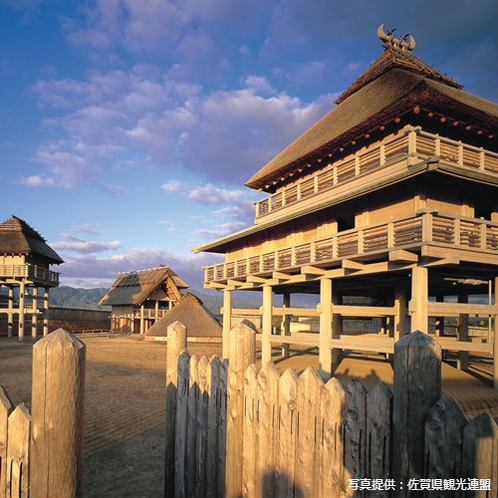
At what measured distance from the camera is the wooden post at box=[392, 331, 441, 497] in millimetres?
2244

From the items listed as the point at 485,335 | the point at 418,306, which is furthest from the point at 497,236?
the point at 485,335

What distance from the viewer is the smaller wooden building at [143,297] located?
4125cm

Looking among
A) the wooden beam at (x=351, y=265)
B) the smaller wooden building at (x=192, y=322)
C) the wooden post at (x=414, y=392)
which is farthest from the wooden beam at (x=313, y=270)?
the smaller wooden building at (x=192, y=322)

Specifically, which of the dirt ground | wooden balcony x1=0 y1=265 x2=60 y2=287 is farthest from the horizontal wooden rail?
wooden balcony x1=0 y1=265 x2=60 y2=287

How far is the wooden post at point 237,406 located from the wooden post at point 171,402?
4.38 feet

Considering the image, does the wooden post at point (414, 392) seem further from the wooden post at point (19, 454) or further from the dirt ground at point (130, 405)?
the dirt ground at point (130, 405)

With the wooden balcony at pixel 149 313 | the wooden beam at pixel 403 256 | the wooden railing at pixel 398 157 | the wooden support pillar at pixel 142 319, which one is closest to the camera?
the wooden beam at pixel 403 256

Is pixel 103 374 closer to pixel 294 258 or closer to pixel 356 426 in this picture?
pixel 294 258

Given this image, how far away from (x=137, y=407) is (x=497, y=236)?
36.9ft

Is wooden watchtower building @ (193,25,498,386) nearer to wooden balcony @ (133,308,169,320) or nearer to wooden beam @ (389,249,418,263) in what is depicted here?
wooden beam @ (389,249,418,263)

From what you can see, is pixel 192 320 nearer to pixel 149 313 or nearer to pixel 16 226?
pixel 149 313

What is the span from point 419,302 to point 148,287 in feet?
113

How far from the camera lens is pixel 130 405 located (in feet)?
32.9

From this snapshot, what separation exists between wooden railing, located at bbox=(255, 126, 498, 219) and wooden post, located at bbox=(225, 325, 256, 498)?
379 inches
